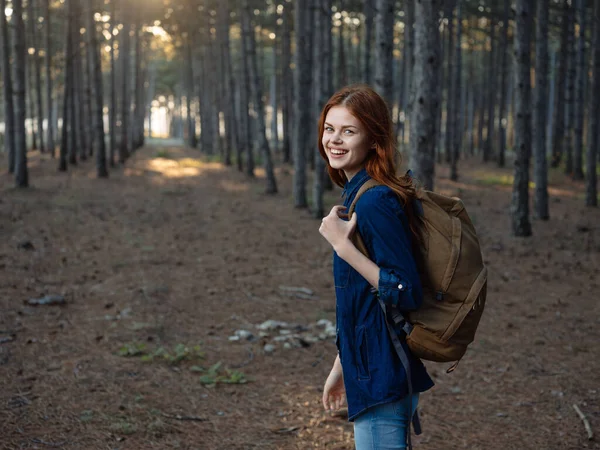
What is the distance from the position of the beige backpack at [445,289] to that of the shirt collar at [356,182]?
0.23 metres

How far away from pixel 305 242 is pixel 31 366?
277 inches

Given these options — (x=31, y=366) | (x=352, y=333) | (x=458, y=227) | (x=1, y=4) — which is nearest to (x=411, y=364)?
(x=352, y=333)

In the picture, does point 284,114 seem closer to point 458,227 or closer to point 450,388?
point 450,388

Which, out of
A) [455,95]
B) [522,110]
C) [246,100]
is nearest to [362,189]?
[522,110]

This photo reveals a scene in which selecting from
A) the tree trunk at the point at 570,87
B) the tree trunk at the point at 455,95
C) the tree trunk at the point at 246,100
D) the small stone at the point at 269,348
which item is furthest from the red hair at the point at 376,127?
the tree trunk at the point at 455,95

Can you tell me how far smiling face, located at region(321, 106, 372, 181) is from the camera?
2404 millimetres

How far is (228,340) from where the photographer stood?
22.3 ft

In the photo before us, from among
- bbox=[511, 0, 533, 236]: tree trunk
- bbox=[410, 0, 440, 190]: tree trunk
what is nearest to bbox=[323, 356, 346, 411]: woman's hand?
bbox=[410, 0, 440, 190]: tree trunk

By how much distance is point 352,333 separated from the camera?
2389 millimetres

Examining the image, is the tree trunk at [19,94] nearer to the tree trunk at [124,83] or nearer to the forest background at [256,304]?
the forest background at [256,304]

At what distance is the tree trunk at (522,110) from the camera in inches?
465

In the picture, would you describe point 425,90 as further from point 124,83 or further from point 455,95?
point 124,83

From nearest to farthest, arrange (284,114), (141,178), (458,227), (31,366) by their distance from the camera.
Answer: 1. (458,227)
2. (31,366)
3. (141,178)
4. (284,114)

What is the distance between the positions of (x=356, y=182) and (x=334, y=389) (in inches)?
36.0
